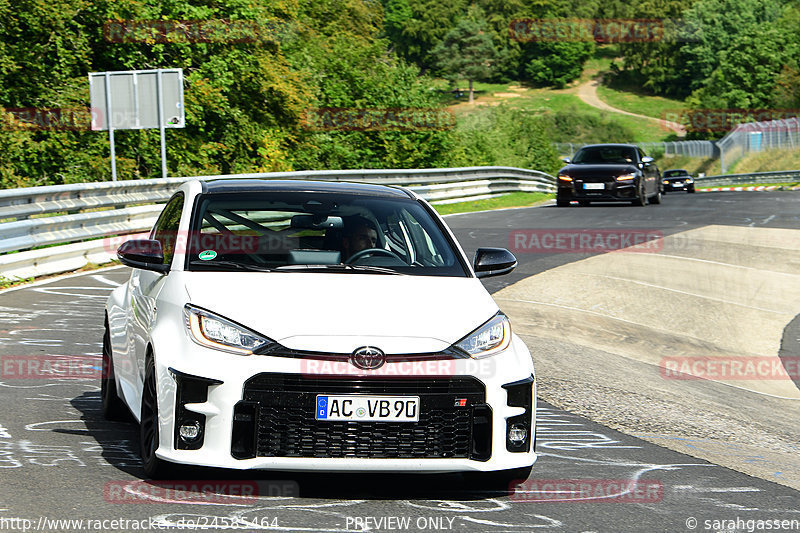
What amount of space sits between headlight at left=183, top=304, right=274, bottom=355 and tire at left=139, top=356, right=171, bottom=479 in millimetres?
324

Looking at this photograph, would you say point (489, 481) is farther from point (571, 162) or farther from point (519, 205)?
point (519, 205)

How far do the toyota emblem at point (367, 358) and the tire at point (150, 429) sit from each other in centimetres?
96

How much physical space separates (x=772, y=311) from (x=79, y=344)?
9.32 meters

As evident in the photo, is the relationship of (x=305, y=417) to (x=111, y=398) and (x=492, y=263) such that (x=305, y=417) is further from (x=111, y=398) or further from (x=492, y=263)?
(x=111, y=398)

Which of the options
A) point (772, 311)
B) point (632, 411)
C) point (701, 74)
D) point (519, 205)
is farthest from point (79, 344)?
point (701, 74)

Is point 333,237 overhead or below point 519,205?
overhead

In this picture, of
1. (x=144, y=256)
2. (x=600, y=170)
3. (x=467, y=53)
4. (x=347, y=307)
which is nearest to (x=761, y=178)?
(x=600, y=170)

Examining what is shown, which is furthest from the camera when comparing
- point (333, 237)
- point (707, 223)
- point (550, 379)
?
point (707, 223)

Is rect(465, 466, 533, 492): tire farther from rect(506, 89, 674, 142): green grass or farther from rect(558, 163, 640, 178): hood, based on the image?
rect(506, 89, 674, 142): green grass

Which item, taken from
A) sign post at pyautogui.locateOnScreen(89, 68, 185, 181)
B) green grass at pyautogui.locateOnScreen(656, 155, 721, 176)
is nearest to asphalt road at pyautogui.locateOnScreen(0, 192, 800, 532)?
sign post at pyautogui.locateOnScreen(89, 68, 185, 181)

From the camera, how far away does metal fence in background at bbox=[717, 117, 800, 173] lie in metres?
67.4

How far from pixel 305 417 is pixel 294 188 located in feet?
6.32

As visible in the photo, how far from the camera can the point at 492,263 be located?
21.4ft

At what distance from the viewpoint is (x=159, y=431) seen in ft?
17.4
